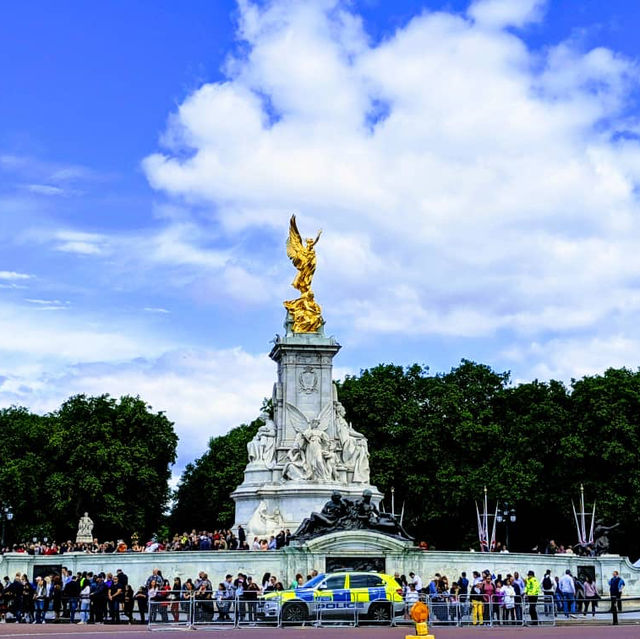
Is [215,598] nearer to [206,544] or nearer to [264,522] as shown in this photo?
[206,544]

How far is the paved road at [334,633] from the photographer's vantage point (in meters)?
24.5

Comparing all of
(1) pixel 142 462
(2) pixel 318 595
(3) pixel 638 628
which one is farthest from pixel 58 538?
(3) pixel 638 628

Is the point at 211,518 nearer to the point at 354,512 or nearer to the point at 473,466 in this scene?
the point at 473,466

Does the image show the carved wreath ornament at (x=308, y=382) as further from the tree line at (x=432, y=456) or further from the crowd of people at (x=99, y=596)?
the tree line at (x=432, y=456)

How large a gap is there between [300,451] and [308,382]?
4.37m

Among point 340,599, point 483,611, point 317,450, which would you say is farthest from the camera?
point 317,450

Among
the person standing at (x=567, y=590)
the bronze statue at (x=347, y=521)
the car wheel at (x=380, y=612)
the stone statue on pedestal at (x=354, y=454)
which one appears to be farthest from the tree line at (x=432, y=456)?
the car wheel at (x=380, y=612)

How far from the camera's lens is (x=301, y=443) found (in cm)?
4884

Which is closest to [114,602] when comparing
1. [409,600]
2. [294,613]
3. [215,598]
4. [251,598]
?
[215,598]

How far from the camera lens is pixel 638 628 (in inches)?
1100

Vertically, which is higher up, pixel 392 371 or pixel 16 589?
pixel 392 371

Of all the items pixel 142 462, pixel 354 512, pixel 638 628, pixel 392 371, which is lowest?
pixel 638 628

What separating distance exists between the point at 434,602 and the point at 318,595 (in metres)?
3.26

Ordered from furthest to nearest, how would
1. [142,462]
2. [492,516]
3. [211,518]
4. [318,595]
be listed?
[211,518]
[142,462]
[492,516]
[318,595]
